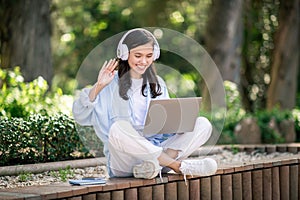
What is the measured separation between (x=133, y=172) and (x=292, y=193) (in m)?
1.94

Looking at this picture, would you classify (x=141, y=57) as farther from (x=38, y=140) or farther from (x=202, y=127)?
(x=38, y=140)

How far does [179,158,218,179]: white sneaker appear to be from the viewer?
5254 mm

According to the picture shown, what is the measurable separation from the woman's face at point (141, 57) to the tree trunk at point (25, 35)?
468 centimetres

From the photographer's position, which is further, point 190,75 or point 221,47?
point 190,75

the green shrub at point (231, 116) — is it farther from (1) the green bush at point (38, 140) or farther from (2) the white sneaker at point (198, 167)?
(2) the white sneaker at point (198, 167)

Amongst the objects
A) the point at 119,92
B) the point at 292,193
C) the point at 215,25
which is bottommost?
the point at 292,193

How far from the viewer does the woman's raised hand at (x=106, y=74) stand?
5000mm

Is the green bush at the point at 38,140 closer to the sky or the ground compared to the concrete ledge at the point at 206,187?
closer to the sky

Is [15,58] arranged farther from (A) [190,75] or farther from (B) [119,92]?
(A) [190,75]

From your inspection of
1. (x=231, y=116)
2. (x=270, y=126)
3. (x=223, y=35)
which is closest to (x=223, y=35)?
(x=223, y=35)

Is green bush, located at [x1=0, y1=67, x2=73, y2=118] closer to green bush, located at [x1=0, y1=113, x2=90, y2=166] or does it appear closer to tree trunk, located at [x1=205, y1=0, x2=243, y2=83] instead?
green bush, located at [x1=0, y1=113, x2=90, y2=166]

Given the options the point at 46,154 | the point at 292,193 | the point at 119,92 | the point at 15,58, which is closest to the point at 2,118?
the point at 46,154

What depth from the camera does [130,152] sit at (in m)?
5.05

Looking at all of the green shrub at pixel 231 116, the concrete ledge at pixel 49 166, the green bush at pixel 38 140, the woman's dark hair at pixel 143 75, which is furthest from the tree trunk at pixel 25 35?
the woman's dark hair at pixel 143 75
